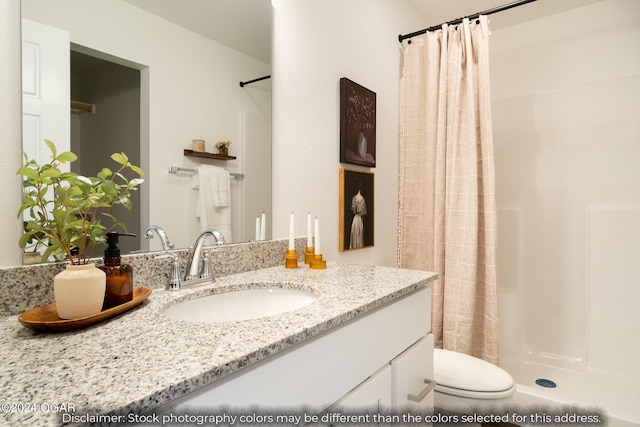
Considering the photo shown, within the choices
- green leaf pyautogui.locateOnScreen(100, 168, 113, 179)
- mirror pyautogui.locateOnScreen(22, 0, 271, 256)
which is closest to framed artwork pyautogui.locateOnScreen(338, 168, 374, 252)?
mirror pyautogui.locateOnScreen(22, 0, 271, 256)

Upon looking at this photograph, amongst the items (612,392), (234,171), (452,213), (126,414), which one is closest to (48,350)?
(126,414)

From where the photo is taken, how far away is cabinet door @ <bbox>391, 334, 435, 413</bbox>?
0.98 metres

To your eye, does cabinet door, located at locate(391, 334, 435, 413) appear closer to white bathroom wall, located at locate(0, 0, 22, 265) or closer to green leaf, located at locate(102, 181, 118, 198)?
green leaf, located at locate(102, 181, 118, 198)

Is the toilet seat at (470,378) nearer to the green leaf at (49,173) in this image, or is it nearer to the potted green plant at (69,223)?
the potted green plant at (69,223)

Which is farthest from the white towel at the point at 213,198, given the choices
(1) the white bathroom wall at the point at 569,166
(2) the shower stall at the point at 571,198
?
(1) the white bathroom wall at the point at 569,166

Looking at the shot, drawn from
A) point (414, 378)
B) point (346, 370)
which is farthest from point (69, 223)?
point (414, 378)

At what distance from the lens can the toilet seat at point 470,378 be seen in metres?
1.33

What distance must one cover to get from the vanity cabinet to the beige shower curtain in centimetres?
74

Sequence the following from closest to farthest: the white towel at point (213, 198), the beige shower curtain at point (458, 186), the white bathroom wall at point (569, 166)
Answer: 1. the white towel at point (213, 198)
2. the beige shower curtain at point (458, 186)
3. the white bathroom wall at point (569, 166)

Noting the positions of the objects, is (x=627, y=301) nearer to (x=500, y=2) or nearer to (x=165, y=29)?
(x=500, y=2)

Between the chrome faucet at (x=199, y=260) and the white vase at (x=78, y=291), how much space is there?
33cm

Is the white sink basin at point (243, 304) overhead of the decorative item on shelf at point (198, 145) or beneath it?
beneath

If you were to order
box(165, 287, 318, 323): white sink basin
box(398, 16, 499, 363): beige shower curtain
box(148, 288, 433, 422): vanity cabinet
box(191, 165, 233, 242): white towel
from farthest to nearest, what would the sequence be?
box(398, 16, 499, 363): beige shower curtain
box(191, 165, 233, 242): white towel
box(165, 287, 318, 323): white sink basin
box(148, 288, 433, 422): vanity cabinet

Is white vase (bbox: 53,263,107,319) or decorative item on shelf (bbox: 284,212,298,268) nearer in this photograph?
white vase (bbox: 53,263,107,319)
